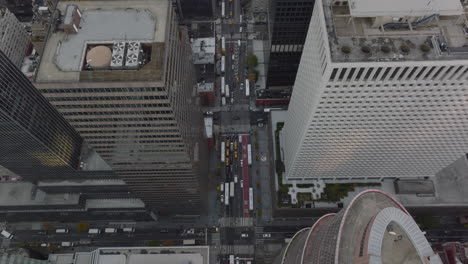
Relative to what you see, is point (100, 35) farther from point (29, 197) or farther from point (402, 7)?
point (29, 197)

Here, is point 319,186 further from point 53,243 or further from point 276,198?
point 53,243

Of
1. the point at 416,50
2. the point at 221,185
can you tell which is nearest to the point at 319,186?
the point at 221,185

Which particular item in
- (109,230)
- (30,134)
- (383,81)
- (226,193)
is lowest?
(109,230)

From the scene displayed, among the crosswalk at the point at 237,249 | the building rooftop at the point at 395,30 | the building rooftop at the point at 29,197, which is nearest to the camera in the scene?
the building rooftop at the point at 395,30

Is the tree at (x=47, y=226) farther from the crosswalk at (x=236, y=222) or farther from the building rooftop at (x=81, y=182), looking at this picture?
the crosswalk at (x=236, y=222)

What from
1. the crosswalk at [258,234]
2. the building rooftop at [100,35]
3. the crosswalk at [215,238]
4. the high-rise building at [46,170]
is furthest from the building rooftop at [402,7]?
the crosswalk at [215,238]

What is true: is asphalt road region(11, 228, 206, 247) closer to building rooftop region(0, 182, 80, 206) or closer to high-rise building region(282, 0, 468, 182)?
building rooftop region(0, 182, 80, 206)

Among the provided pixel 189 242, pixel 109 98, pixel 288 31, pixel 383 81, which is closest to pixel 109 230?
pixel 189 242
